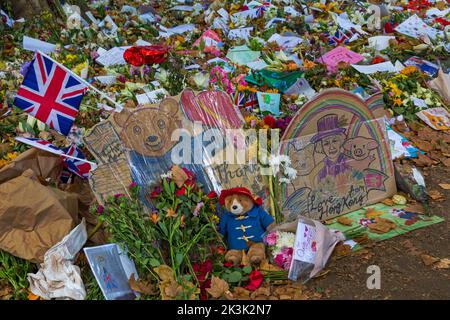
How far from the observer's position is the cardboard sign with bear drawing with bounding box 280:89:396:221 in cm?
382

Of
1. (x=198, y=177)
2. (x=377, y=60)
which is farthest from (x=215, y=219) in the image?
(x=377, y=60)

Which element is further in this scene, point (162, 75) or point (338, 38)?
point (338, 38)

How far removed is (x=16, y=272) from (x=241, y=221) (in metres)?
1.45

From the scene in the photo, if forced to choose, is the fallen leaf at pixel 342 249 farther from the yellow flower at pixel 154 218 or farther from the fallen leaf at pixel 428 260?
the yellow flower at pixel 154 218

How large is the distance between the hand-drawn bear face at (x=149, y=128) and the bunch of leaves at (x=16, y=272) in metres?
1.01

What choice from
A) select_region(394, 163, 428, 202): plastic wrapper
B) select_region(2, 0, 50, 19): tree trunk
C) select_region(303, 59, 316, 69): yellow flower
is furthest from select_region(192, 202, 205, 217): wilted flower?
select_region(2, 0, 50, 19): tree trunk

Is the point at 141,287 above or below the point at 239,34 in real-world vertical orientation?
below

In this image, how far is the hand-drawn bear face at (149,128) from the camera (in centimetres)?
365

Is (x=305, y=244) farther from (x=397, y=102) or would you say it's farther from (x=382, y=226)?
(x=397, y=102)

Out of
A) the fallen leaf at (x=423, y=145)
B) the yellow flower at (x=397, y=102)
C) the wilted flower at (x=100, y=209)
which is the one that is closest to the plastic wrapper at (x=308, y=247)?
the wilted flower at (x=100, y=209)

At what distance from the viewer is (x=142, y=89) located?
521 cm

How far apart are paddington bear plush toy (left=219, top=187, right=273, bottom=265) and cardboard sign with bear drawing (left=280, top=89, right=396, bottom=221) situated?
0.34m

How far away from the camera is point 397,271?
3373mm

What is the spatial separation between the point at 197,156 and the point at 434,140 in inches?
99.3
